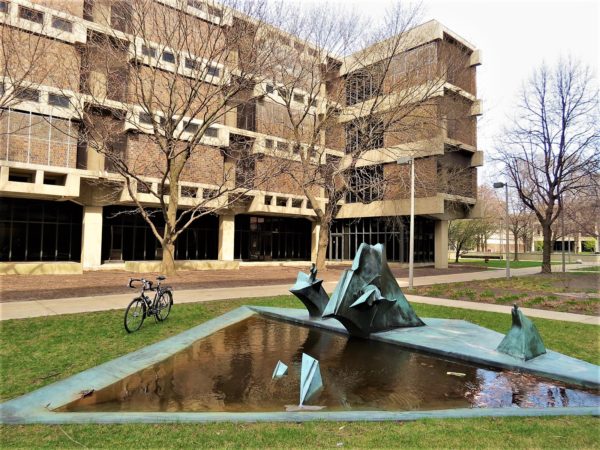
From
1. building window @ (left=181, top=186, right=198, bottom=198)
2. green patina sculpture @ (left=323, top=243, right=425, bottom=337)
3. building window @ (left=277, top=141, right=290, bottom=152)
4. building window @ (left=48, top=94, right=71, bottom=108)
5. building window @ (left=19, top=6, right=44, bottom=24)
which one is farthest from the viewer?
building window @ (left=181, top=186, right=198, bottom=198)

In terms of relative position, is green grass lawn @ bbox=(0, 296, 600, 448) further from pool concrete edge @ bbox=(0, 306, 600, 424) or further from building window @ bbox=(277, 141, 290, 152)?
building window @ bbox=(277, 141, 290, 152)

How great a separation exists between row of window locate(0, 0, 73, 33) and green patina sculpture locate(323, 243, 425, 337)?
65.9 ft

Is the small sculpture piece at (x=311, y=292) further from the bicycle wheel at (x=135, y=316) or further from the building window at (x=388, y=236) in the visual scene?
the building window at (x=388, y=236)

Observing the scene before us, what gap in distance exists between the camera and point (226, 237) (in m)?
33.1

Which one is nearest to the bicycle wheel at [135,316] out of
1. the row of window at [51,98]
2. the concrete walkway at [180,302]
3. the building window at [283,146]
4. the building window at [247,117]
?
the concrete walkway at [180,302]

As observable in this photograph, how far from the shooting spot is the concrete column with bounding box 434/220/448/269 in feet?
120

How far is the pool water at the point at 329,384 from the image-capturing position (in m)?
4.86

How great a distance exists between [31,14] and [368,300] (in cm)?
2554

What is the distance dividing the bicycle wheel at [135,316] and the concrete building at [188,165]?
1354 cm

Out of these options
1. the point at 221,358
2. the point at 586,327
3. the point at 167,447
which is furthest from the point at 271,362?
the point at 586,327

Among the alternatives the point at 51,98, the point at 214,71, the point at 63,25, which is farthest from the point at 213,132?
the point at 63,25

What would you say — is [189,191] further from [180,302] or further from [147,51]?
[180,302]

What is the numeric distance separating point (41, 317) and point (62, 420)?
21.4 ft

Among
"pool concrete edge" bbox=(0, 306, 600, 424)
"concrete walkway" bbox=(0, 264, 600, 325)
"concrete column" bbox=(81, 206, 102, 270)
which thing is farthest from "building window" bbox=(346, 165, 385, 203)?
"pool concrete edge" bbox=(0, 306, 600, 424)
